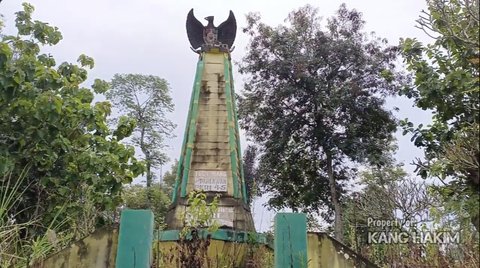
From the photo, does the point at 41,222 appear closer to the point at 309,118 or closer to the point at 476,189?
the point at 476,189

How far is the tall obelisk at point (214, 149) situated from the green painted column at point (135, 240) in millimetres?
3279

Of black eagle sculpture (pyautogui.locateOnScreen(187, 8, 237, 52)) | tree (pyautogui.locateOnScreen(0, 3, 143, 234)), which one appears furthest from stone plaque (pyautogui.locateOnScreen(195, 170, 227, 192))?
black eagle sculpture (pyautogui.locateOnScreen(187, 8, 237, 52))

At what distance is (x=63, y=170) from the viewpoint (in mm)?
6270

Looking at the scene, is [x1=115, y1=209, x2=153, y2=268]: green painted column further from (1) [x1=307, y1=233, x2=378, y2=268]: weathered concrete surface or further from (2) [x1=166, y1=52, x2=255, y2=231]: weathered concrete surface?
(2) [x1=166, y1=52, x2=255, y2=231]: weathered concrete surface

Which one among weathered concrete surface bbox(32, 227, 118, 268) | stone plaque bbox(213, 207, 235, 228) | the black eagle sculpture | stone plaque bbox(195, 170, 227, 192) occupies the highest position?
the black eagle sculpture

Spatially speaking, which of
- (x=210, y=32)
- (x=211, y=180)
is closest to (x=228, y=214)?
(x=211, y=180)

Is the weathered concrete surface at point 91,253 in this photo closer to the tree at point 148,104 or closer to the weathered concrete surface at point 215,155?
the weathered concrete surface at point 215,155

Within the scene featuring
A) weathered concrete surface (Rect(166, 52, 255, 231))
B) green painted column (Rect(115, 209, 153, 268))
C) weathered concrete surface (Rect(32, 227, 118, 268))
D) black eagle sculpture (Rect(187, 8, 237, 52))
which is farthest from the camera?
black eagle sculpture (Rect(187, 8, 237, 52))

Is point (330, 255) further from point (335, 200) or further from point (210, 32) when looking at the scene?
point (335, 200)

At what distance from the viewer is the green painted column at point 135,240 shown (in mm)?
3400

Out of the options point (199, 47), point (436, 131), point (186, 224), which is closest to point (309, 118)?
point (199, 47)

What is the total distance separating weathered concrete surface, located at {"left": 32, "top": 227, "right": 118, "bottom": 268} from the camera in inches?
144

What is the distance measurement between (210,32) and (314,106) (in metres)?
7.24

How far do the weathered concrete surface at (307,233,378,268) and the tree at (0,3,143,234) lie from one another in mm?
2540
